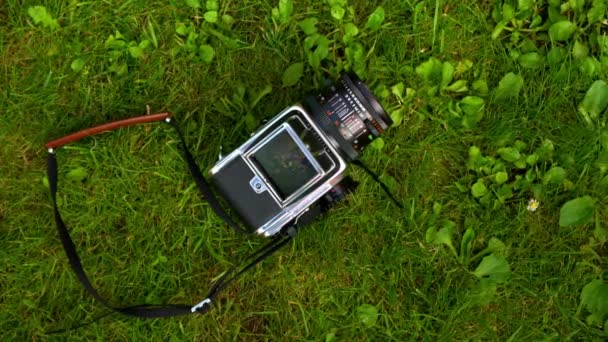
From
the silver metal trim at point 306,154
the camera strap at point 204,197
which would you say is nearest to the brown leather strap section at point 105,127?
the camera strap at point 204,197

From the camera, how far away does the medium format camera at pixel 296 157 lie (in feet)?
6.55

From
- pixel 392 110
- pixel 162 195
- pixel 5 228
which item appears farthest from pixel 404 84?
pixel 5 228

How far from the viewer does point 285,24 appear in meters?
2.38

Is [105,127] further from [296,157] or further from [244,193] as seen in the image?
[296,157]

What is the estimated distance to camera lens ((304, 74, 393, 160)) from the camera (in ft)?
6.67

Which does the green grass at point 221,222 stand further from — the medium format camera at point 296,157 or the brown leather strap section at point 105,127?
the medium format camera at point 296,157

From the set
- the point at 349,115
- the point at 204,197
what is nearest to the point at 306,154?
the point at 349,115

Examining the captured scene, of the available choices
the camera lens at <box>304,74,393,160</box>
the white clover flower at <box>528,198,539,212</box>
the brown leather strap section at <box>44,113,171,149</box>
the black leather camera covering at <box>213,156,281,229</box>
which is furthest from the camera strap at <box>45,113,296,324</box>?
the white clover flower at <box>528,198,539,212</box>

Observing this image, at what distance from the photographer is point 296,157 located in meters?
2.00

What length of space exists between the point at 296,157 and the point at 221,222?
1.74ft

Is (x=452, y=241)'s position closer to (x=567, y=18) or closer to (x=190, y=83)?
(x=567, y=18)

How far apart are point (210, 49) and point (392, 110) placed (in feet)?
2.43

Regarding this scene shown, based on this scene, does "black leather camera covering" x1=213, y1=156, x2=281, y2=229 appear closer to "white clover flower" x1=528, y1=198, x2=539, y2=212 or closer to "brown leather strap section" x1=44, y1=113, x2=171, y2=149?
"brown leather strap section" x1=44, y1=113, x2=171, y2=149

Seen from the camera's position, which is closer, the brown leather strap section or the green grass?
the brown leather strap section
